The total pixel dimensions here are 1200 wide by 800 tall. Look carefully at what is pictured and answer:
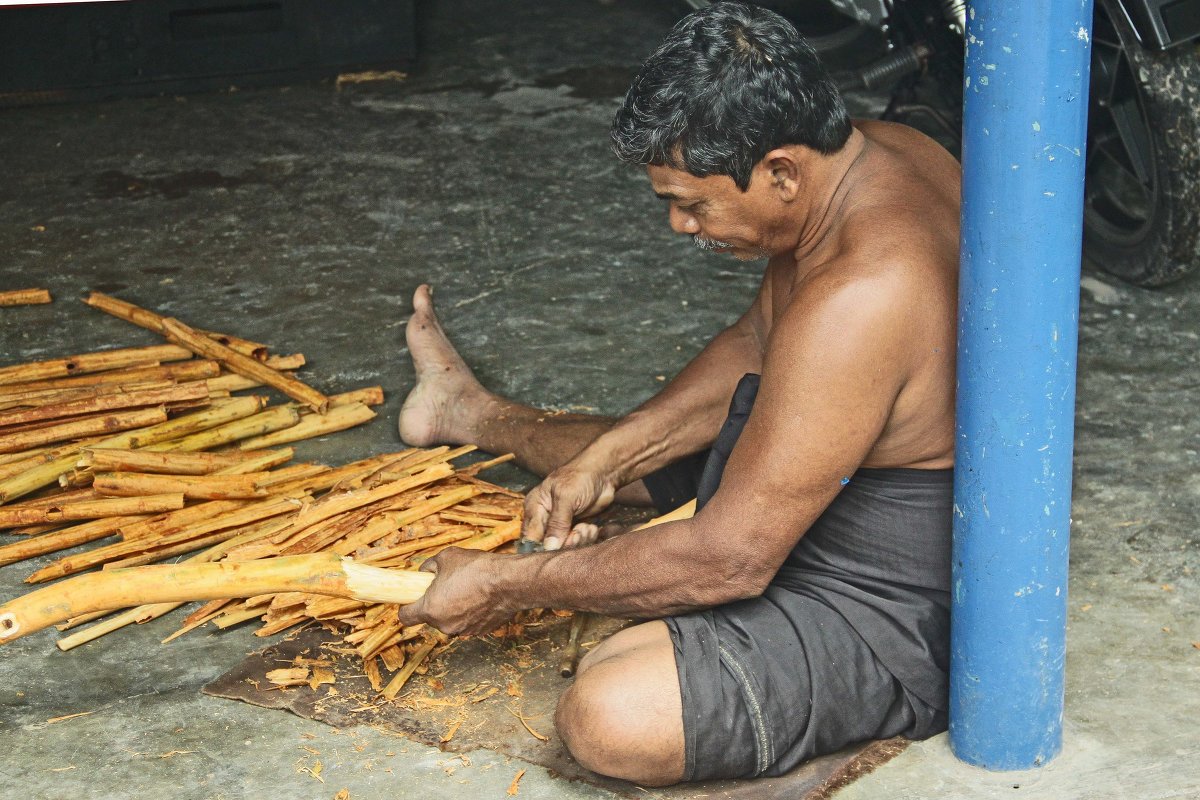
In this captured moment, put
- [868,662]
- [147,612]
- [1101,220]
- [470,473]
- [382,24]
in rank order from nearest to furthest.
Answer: [868,662] → [147,612] → [470,473] → [1101,220] → [382,24]

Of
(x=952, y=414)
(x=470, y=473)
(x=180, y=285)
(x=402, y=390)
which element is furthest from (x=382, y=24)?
(x=952, y=414)

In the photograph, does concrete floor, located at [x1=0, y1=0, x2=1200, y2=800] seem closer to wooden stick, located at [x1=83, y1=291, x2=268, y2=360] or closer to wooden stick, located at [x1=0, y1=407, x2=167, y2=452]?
wooden stick, located at [x1=83, y1=291, x2=268, y2=360]

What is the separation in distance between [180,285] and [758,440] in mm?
3533

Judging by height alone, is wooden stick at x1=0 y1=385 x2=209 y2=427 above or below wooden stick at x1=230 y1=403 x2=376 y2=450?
above

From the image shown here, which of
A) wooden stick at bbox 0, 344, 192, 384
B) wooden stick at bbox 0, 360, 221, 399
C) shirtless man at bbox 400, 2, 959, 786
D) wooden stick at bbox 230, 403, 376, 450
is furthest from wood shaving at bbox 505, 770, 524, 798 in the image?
wooden stick at bbox 0, 344, 192, 384

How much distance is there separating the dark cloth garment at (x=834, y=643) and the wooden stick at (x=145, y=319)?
236 cm

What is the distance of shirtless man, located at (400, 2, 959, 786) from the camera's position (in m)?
2.56

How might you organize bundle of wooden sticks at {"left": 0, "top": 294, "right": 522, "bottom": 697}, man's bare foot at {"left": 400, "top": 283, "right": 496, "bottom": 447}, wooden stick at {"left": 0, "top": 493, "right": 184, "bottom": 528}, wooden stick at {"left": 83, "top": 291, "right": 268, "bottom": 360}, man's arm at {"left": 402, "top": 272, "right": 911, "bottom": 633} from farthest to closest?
wooden stick at {"left": 83, "top": 291, "right": 268, "bottom": 360}, man's bare foot at {"left": 400, "top": 283, "right": 496, "bottom": 447}, wooden stick at {"left": 0, "top": 493, "right": 184, "bottom": 528}, bundle of wooden sticks at {"left": 0, "top": 294, "right": 522, "bottom": 697}, man's arm at {"left": 402, "top": 272, "right": 911, "bottom": 633}

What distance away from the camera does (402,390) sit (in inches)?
185

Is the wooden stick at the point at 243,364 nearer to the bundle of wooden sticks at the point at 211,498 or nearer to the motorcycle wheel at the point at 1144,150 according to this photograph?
the bundle of wooden sticks at the point at 211,498

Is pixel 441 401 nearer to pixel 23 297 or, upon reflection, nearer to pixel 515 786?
pixel 515 786

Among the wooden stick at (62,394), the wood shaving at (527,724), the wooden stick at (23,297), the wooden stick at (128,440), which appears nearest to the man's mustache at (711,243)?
the wood shaving at (527,724)

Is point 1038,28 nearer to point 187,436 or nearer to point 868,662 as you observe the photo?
point 868,662

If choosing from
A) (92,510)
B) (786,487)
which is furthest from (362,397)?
(786,487)
